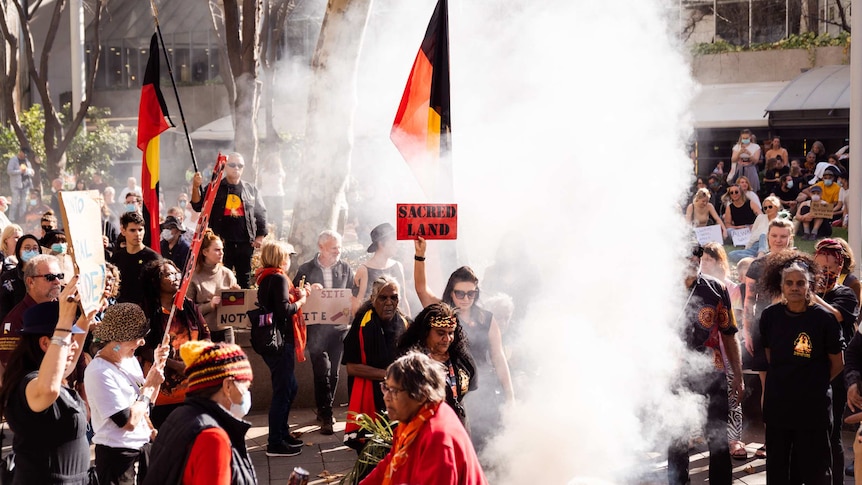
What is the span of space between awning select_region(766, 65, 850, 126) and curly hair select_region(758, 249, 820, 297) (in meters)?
18.5

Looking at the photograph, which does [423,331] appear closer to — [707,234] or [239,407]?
[239,407]

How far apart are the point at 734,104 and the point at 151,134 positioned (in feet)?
67.5

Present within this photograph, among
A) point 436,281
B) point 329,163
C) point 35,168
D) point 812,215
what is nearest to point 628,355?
point 436,281

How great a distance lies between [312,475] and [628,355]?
2.31 meters

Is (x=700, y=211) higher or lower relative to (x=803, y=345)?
higher

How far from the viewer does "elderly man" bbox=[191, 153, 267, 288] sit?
9586mm

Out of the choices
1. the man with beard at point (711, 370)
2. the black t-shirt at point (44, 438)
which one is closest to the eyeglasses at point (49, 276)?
the black t-shirt at point (44, 438)

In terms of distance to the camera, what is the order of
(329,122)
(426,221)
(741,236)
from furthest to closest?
1. (741,236)
2. (329,122)
3. (426,221)

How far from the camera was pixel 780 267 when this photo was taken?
250 inches

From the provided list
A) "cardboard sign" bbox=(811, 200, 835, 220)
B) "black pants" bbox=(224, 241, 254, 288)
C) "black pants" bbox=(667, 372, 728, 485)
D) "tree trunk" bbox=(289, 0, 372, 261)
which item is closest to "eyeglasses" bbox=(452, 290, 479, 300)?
"black pants" bbox=(667, 372, 728, 485)

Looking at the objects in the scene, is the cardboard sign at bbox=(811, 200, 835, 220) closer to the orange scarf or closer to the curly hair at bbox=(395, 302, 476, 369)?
the curly hair at bbox=(395, 302, 476, 369)

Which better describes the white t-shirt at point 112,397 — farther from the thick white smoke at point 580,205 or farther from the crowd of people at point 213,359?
the thick white smoke at point 580,205

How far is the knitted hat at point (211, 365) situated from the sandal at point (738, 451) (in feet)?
15.8

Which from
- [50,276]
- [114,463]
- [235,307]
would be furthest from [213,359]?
[235,307]
